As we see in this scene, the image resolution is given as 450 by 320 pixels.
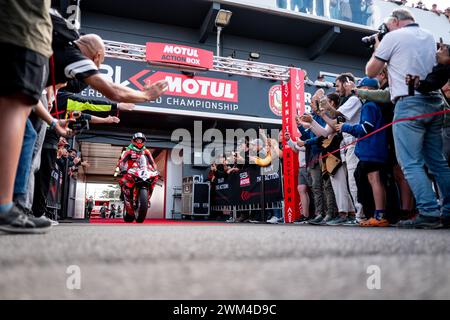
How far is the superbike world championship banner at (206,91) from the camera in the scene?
7.75 m

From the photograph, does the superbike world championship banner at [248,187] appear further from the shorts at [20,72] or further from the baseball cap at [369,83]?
the shorts at [20,72]

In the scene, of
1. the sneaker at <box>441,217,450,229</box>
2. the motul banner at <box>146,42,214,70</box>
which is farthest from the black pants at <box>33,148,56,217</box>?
the motul banner at <box>146,42,214,70</box>

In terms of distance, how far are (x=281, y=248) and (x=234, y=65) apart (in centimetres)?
670

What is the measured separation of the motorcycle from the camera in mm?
4309

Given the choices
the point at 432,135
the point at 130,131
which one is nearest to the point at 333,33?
the point at 130,131

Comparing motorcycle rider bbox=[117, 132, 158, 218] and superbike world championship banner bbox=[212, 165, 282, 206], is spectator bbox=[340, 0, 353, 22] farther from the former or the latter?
motorcycle rider bbox=[117, 132, 158, 218]

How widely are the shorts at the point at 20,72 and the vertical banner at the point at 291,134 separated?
12.9 ft

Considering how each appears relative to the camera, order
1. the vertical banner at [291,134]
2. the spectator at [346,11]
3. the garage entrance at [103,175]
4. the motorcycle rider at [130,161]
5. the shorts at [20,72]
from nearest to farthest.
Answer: the shorts at [20,72], the motorcycle rider at [130,161], the vertical banner at [291,134], the spectator at [346,11], the garage entrance at [103,175]

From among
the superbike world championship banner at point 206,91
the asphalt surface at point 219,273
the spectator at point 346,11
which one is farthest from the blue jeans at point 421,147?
the spectator at point 346,11

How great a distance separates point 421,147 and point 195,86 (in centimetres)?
670

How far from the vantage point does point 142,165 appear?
176 inches

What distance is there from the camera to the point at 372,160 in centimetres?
266

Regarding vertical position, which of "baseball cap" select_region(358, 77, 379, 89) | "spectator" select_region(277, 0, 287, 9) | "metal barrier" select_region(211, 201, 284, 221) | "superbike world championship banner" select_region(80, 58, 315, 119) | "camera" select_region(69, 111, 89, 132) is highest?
"spectator" select_region(277, 0, 287, 9)
